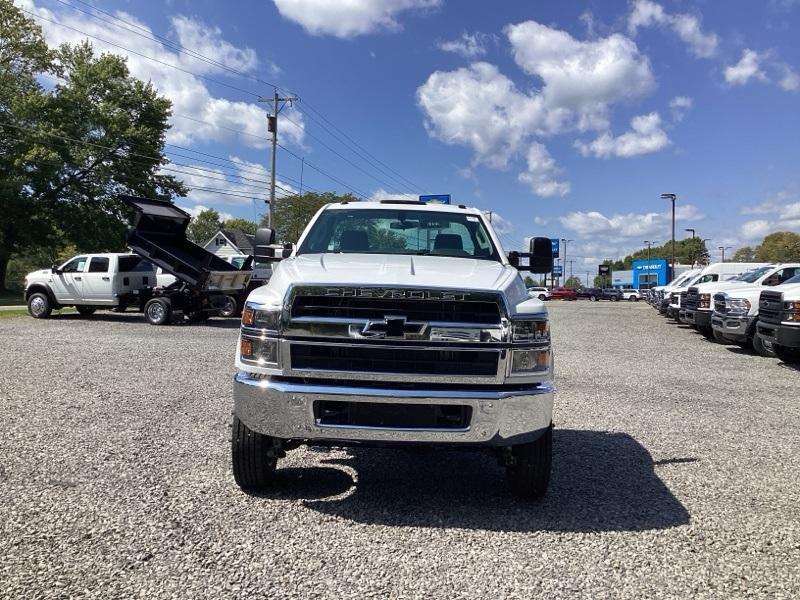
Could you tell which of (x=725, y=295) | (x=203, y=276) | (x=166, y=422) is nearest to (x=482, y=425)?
(x=166, y=422)

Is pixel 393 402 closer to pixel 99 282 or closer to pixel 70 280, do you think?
pixel 99 282

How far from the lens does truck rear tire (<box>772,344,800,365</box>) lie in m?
10.5

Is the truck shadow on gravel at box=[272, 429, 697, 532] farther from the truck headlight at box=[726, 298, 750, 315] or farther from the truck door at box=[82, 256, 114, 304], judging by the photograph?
the truck door at box=[82, 256, 114, 304]

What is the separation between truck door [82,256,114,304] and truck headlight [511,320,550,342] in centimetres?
1592

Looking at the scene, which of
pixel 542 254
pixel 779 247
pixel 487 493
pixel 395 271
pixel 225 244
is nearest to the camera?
pixel 395 271

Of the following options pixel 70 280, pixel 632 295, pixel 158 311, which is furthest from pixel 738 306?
pixel 632 295

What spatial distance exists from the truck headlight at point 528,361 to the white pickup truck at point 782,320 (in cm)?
803

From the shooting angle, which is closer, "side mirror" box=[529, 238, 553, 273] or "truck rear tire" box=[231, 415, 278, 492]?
"truck rear tire" box=[231, 415, 278, 492]

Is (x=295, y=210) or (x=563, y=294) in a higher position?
(x=295, y=210)

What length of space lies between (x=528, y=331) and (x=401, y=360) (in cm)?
75

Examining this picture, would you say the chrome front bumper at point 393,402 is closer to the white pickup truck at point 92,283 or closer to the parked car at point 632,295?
the white pickup truck at point 92,283

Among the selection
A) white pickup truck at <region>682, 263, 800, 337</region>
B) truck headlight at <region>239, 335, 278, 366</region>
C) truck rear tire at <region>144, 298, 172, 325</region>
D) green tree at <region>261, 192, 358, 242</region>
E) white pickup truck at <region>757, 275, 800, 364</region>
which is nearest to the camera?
truck headlight at <region>239, 335, 278, 366</region>

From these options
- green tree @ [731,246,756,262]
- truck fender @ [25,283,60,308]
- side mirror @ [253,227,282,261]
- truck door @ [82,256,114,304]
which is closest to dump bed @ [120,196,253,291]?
truck door @ [82,256,114,304]

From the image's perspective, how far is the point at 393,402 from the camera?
3229 millimetres
